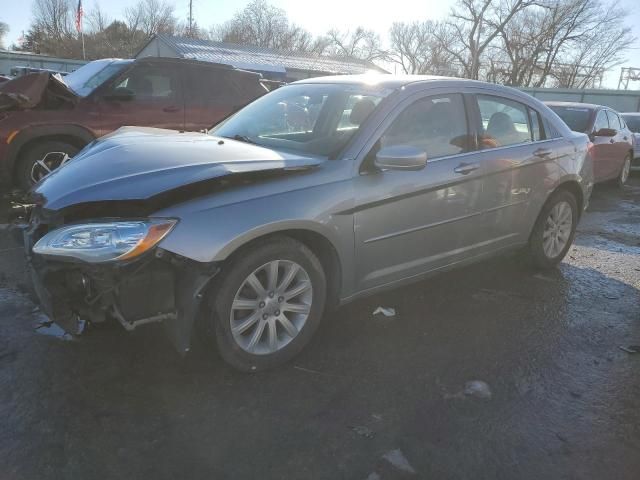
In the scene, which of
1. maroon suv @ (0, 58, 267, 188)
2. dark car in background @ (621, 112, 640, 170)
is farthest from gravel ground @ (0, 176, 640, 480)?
dark car in background @ (621, 112, 640, 170)

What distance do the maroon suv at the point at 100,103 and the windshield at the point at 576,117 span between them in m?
5.07

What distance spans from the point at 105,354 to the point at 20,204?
42.3 inches

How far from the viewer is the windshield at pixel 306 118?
3430mm

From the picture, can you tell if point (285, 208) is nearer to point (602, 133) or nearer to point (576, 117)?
point (602, 133)

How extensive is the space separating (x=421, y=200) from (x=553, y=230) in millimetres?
2052

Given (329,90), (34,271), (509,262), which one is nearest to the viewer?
(34,271)

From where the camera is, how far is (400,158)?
3123mm

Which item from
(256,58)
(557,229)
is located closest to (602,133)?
(557,229)

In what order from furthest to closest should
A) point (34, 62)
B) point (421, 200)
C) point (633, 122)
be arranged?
1. point (34, 62)
2. point (633, 122)
3. point (421, 200)

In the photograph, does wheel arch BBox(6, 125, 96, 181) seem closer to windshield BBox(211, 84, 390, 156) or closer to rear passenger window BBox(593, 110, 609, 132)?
windshield BBox(211, 84, 390, 156)

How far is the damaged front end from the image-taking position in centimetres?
247

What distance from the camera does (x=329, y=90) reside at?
12.8 ft

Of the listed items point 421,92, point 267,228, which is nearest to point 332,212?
point 267,228

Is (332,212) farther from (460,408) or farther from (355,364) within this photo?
(460,408)
